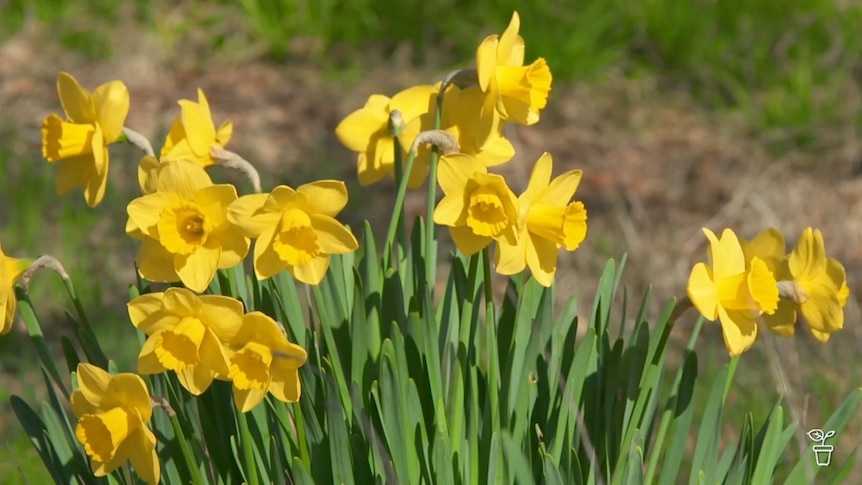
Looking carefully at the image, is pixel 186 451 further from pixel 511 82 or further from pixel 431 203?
pixel 511 82

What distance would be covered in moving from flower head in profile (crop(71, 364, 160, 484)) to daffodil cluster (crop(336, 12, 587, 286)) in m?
0.40

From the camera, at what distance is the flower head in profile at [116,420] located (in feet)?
3.77

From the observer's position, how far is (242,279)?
1.49 meters

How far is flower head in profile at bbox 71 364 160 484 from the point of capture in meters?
1.15

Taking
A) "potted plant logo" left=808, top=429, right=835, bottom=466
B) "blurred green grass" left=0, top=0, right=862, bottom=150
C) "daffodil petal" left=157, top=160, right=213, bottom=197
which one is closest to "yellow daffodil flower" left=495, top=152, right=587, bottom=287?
"daffodil petal" left=157, top=160, right=213, bottom=197

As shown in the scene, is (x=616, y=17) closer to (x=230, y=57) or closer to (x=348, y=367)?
(x=230, y=57)

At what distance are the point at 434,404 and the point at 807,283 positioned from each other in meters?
0.49

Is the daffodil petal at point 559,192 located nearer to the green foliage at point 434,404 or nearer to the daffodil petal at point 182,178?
the green foliage at point 434,404

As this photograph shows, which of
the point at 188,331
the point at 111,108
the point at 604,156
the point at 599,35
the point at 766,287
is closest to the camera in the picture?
the point at 188,331

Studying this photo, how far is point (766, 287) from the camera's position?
121 centimetres

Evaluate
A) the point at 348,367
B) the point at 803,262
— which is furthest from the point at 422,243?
the point at 803,262

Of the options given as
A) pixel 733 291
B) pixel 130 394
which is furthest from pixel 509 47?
pixel 130 394

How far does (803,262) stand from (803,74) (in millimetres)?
2865

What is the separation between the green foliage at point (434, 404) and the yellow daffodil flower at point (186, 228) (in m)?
0.16
